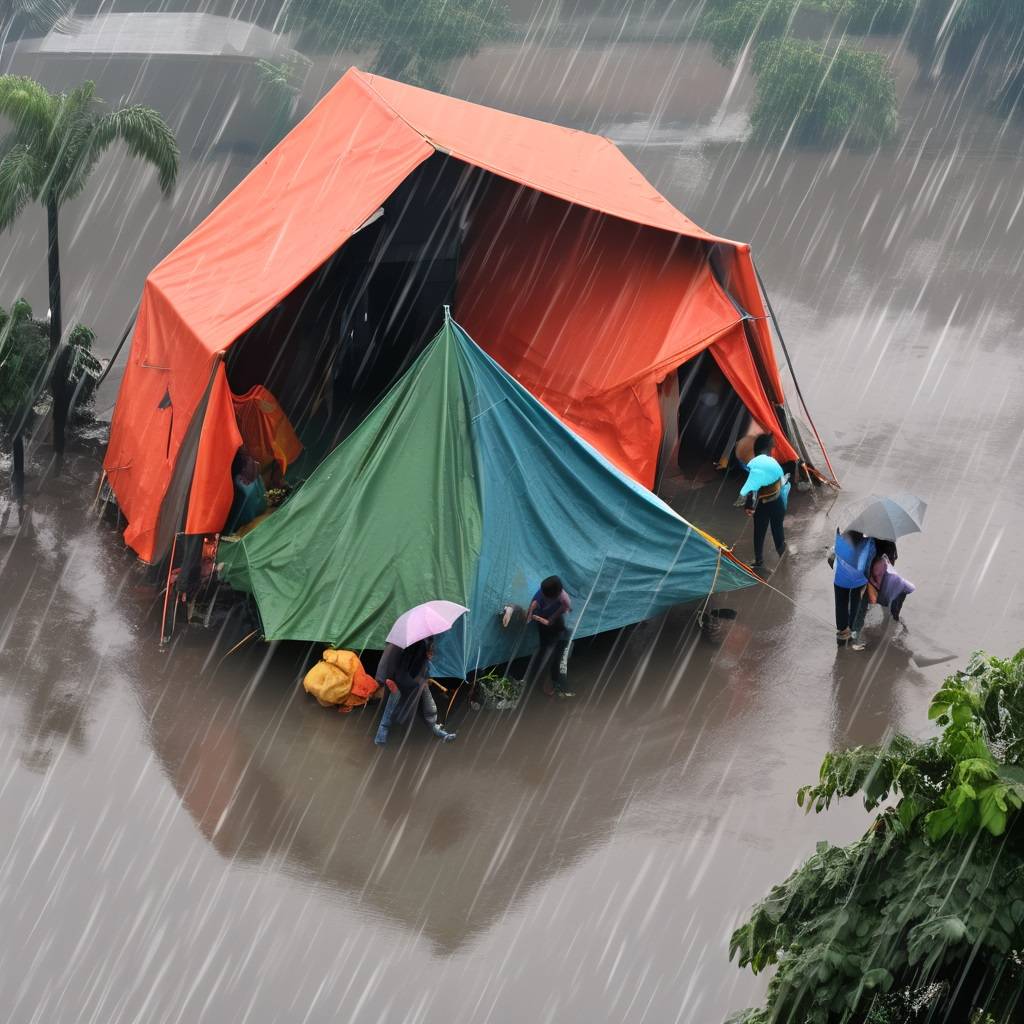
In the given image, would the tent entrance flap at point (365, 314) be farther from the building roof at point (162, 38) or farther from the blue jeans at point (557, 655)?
the building roof at point (162, 38)

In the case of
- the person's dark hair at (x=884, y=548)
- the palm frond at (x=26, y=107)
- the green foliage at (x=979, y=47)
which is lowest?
the person's dark hair at (x=884, y=548)

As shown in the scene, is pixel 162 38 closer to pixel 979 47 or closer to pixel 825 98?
pixel 825 98

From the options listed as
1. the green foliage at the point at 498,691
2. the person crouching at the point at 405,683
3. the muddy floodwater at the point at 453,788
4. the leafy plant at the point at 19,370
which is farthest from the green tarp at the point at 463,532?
the leafy plant at the point at 19,370

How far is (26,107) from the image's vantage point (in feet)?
41.7

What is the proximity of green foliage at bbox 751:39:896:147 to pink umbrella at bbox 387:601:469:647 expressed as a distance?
18418mm

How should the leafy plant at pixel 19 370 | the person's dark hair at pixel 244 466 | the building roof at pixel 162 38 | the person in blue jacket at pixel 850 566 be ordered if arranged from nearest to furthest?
the person in blue jacket at pixel 850 566 → the person's dark hair at pixel 244 466 → the leafy plant at pixel 19 370 → the building roof at pixel 162 38

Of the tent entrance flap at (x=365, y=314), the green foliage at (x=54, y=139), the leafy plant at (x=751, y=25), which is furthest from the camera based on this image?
the leafy plant at (x=751, y=25)

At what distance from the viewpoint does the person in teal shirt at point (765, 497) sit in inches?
448

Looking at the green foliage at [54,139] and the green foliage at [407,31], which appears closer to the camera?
the green foliage at [54,139]

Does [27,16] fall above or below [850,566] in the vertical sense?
above

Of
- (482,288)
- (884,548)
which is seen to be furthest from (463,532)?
(482,288)

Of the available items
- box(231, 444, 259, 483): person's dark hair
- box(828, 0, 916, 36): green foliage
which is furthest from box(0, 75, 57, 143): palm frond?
box(828, 0, 916, 36): green foliage

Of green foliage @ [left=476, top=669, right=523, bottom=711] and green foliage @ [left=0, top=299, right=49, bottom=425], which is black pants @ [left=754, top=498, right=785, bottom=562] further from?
green foliage @ [left=0, top=299, right=49, bottom=425]

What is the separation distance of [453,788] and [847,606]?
3579mm
